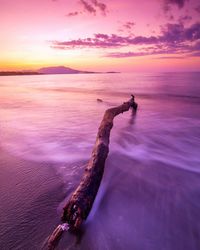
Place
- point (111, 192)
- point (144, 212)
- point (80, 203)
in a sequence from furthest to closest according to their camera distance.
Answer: point (111, 192)
point (144, 212)
point (80, 203)

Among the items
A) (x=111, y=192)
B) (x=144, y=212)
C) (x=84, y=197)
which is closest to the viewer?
(x=84, y=197)

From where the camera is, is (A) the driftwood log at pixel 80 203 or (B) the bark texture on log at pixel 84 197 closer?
(A) the driftwood log at pixel 80 203

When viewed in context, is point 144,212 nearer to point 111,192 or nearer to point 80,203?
point 111,192

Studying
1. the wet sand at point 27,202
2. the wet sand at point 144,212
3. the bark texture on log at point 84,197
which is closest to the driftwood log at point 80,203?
the bark texture on log at point 84,197

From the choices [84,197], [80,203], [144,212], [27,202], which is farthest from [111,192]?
[27,202]

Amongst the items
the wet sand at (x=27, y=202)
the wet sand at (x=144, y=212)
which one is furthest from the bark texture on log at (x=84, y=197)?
the wet sand at (x=27, y=202)

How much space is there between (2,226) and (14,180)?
57.9 inches

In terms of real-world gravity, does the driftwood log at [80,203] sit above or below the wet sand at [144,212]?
above

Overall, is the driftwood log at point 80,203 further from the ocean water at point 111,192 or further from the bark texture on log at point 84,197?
the ocean water at point 111,192

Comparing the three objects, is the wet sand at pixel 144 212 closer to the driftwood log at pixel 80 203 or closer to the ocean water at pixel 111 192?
the ocean water at pixel 111 192

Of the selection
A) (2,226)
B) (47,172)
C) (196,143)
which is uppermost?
(2,226)

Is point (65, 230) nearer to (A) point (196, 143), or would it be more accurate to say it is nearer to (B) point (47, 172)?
(B) point (47, 172)

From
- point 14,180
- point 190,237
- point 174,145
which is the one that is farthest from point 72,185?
point 174,145

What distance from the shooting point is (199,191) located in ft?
15.0
